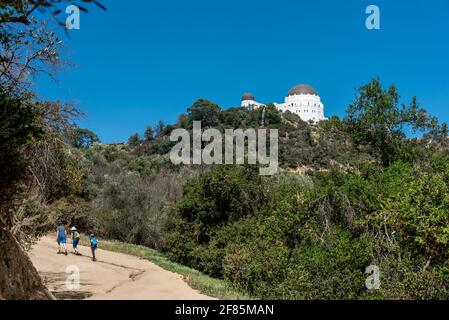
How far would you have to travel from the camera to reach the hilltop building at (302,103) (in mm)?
136125

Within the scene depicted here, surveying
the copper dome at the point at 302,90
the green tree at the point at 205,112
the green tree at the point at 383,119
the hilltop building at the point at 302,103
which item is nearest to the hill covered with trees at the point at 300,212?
the green tree at the point at 383,119

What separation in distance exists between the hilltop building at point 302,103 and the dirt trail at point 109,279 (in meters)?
117

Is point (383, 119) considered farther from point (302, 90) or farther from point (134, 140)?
point (302, 90)

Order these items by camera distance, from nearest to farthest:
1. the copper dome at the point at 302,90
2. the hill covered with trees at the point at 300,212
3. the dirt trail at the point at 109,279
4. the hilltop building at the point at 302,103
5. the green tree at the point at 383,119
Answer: the dirt trail at the point at 109,279
the hill covered with trees at the point at 300,212
the green tree at the point at 383,119
the hilltop building at the point at 302,103
the copper dome at the point at 302,90

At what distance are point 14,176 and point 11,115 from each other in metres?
1.18

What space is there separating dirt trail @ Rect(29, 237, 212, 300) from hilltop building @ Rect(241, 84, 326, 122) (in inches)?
4591

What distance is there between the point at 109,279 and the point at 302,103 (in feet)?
422

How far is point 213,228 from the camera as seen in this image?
2492 centimetres

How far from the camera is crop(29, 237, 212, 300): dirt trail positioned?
11961 mm

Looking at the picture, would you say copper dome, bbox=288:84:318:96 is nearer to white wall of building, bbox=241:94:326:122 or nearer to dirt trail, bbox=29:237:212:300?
white wall of building, bbox=241:94:326:122

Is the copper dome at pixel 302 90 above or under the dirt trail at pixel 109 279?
above

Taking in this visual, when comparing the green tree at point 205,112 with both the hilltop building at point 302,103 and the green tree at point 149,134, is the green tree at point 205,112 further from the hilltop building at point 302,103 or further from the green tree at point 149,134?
the hilltop building at point 302,103
